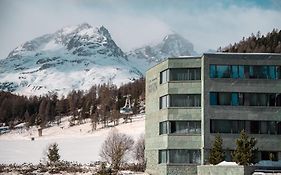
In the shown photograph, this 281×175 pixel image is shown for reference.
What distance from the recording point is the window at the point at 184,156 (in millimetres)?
56000

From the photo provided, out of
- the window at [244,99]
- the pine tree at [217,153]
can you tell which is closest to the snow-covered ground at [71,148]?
the window at [244,99]

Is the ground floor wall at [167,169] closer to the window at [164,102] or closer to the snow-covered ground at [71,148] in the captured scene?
the window at [164,102]

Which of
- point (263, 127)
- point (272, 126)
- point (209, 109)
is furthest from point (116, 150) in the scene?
point (272, 126)

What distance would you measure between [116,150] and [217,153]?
21.9 meters

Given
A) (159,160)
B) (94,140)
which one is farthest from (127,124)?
(159,160)

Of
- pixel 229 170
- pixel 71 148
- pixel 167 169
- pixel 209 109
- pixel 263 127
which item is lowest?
pixel 167 169

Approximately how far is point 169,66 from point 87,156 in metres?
41.7

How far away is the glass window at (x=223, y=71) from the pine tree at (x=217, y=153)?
821 cm

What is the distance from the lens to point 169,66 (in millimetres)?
57938

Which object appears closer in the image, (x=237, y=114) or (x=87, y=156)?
(x=237, y=114)

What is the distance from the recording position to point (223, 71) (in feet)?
187

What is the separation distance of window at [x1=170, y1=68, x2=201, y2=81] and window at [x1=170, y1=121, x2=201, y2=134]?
16.5 ft

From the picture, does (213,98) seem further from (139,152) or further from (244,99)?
(139,152)

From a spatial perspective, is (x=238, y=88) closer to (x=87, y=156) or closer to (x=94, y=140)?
(x=87, y=156)
